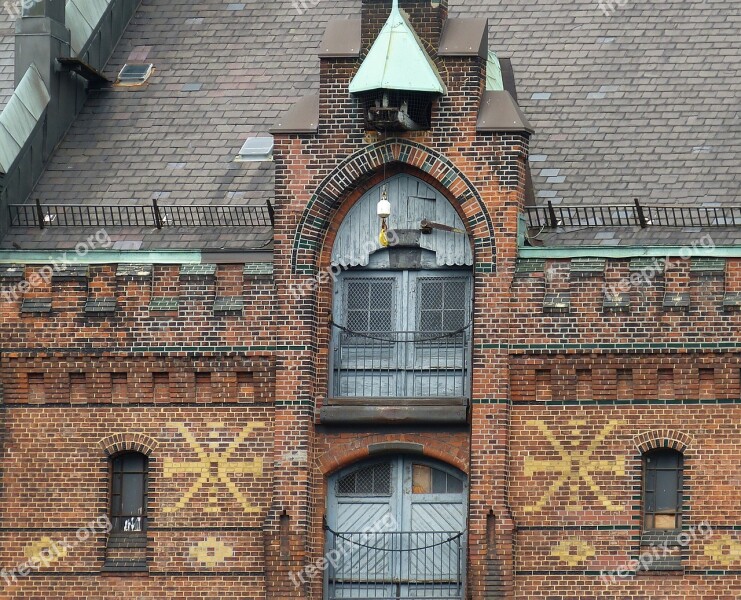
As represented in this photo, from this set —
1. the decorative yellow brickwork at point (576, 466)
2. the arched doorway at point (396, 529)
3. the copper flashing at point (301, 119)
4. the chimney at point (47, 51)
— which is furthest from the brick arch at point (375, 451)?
the chimney at point (47, 51)

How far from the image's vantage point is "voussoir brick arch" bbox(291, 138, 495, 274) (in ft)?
124

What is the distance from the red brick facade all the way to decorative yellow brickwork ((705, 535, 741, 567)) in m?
0.03

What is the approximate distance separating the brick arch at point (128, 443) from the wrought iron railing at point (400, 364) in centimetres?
298

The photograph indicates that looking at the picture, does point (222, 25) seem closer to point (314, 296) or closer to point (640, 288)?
point (314, 296)

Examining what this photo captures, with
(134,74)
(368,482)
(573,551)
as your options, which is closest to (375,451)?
(368,482)

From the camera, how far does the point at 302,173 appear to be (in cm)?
3828

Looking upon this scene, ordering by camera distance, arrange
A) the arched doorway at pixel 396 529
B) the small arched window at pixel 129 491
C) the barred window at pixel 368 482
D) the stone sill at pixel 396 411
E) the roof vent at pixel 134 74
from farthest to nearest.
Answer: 1. the roof vent at pixel 134 74
2. the small arched window at pixel 129 491
3. the barred window at pixel 368 482
4. the arched doorway at pixel 396 529
5. the stone sill at pixel 396 411

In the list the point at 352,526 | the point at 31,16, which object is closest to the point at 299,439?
the point at 352,526

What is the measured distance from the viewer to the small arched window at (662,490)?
36969 mm

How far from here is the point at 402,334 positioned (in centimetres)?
3816

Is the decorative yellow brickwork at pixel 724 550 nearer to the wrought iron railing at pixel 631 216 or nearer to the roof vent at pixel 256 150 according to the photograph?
the wrought iron railing at pixel 631 216

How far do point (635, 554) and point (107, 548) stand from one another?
8.13 m

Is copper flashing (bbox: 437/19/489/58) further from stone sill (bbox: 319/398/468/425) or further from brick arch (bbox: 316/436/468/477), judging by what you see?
brick arch (bbox: 316/436/468/477)

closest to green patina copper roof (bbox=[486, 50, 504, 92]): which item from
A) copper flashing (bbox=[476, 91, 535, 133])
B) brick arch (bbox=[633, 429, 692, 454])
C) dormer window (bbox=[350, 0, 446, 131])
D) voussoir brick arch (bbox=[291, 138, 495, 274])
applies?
copper flashing (bbox=[476, 91, 535, 133])
